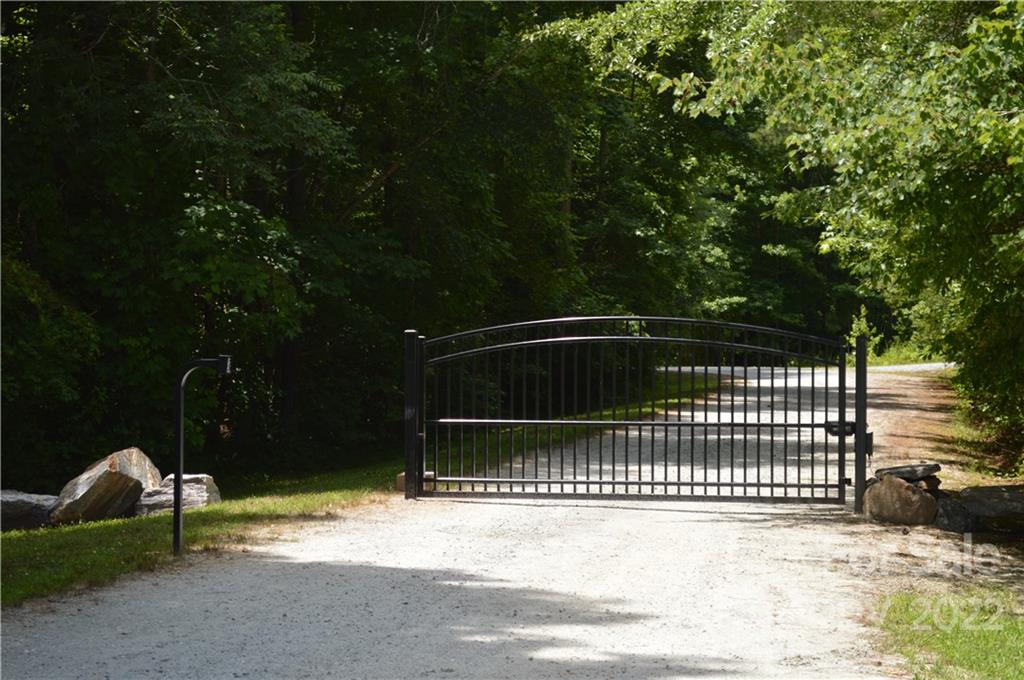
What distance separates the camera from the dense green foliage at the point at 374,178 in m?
10.3

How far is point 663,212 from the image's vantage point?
30.4m

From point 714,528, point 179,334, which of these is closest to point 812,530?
point 714,528

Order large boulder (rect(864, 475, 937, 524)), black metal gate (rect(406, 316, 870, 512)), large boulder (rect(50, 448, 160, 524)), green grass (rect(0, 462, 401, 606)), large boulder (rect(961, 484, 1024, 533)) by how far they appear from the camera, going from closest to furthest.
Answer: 1. green grass (rect(0, 462, 401, 606))
2. large boulder (rect(961, 484, 1024, 533))
3. large boulder (rect(864, 475, 937, 524))
4. black metal gate (rect(406, 316, 870, 512))
5. large boulder (rect(50, 448, 160, 524))

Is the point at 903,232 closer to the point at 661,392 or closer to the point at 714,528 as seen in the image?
the point at 714,528

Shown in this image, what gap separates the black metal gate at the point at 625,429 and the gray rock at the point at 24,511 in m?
4.21

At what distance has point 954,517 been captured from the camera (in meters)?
11.7

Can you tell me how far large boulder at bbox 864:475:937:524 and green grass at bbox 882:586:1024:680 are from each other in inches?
114

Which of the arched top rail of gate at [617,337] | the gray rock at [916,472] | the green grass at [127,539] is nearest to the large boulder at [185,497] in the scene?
the green grass at [127,539]

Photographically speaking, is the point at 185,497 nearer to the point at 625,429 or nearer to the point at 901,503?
the point at 625,429

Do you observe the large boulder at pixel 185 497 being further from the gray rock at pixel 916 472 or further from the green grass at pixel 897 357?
the green grass at pixel 897 357

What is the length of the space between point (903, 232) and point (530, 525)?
15.1ft

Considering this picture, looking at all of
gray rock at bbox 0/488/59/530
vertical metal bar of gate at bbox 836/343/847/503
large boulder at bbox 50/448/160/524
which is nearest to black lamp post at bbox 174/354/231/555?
large boulder at bbox 50/448/160/524

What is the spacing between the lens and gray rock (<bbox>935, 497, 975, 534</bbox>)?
11.5 meters

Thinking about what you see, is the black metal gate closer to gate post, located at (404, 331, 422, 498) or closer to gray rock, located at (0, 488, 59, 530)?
gate post, located at (404, 331, 422, 498)
